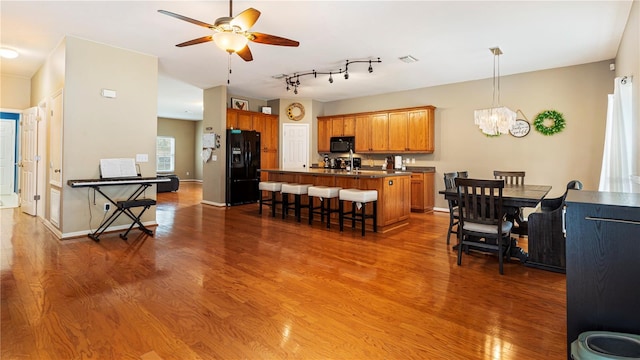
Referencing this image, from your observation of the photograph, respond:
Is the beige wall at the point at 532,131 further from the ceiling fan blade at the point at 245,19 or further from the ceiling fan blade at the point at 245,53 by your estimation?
the ceiling fan blade at the point at 245,19

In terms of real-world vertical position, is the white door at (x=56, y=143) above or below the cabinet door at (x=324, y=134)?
below

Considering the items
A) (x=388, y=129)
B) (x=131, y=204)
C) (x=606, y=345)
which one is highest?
(x=388, y=129)

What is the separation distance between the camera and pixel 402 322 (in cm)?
Result: 212

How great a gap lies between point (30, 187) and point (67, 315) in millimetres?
5223

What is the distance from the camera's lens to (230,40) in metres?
3.04

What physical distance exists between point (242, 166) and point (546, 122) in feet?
20.2

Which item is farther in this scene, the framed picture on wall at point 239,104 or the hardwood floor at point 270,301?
the framed picture on wall at point 239,104

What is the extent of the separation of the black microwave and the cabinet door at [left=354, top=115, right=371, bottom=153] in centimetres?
13

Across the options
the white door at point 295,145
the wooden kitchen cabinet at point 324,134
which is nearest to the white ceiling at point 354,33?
the wooden kitchen cabinet at point 324,134

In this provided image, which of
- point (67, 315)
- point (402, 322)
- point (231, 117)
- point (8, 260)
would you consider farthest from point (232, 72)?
point (402, 322)

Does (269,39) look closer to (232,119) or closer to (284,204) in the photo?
(284,204)

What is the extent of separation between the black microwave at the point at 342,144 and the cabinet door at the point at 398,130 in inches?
41.1

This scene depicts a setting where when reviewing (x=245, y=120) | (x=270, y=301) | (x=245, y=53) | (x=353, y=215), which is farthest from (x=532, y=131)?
(x=245, y=120)

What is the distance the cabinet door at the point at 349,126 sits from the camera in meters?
7.88
